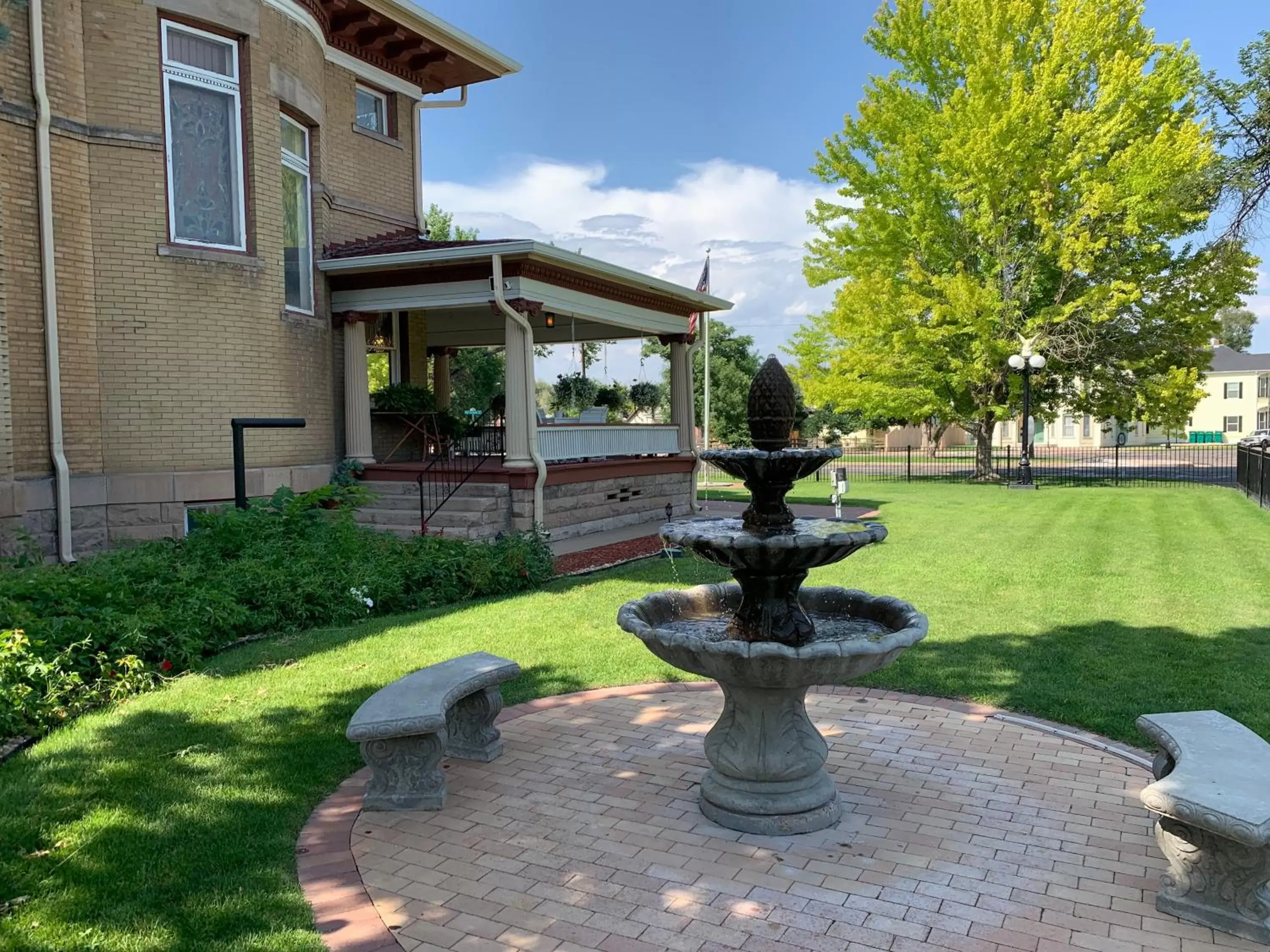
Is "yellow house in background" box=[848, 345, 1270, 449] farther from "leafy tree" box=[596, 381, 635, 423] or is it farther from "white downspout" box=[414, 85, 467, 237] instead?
"white downspout" box=[414, 85, 467, 237]

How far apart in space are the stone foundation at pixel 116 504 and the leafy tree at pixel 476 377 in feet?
81.8

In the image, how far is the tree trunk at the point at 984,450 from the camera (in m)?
27.0

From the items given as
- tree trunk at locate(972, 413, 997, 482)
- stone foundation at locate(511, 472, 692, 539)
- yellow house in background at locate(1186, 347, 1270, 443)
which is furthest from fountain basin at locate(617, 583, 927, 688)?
yellow house in background at locate(1186, 347, 1270, 443)

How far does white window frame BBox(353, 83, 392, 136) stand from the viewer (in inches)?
600

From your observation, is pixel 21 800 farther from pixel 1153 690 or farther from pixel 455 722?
pixel 1153 690

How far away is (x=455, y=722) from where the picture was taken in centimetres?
550

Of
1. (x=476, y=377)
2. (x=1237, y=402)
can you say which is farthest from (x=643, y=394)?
(x=1237, y=402)

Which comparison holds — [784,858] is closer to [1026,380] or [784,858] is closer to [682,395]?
[682,395]

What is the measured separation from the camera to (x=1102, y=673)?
22.6 feet

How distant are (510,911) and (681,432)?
1476cm

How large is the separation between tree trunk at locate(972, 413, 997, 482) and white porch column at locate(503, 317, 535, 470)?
18.2 metres

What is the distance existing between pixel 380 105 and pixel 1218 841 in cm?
1634

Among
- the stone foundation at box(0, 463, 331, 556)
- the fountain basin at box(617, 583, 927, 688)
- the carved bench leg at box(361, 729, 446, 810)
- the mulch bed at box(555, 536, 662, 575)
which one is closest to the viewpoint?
the fountain basin at box(617, 583, 927, 688)

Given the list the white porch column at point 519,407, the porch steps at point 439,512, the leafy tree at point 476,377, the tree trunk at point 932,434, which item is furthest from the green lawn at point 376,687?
the leafy tree at point 476,377
